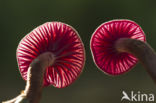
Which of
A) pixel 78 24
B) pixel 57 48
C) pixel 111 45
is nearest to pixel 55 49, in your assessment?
pixel 57 48

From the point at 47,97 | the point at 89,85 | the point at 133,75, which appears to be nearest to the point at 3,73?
the point at 47,97

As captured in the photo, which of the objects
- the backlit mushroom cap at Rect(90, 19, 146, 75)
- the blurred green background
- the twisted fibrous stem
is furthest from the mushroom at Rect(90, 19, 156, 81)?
the blurred green background

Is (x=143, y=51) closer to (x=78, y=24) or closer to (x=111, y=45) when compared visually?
(x=111, y=45)

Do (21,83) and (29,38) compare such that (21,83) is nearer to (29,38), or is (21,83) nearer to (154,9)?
(154,9)

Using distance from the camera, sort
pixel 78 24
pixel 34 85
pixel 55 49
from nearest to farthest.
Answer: pixel 34 85 → pixel 55 49 → pixel 78 24

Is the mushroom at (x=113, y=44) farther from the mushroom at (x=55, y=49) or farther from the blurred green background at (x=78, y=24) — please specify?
the blurred green background at (x=78, y=24)

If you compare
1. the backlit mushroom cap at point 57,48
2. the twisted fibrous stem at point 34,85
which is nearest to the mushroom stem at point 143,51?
the backlit mushroom cap at point 57,48
